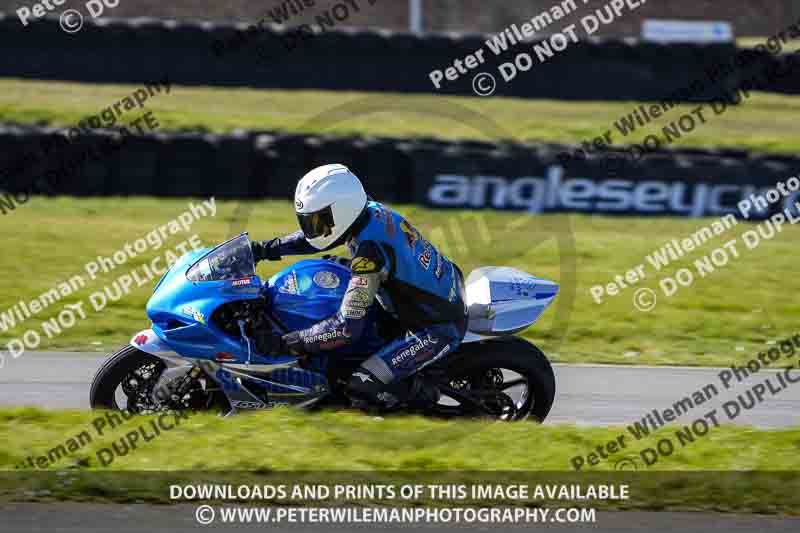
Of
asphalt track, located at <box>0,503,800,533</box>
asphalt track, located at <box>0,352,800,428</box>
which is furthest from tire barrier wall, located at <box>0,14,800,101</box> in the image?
asphalt track, located at <box>0,503,800,533</box>

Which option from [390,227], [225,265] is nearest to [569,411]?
[390,227]

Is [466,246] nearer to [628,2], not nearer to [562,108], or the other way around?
[562,108]

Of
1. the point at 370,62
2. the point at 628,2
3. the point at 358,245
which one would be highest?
the point at 628,2

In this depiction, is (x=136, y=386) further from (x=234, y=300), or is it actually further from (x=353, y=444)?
(x=353, y=444)

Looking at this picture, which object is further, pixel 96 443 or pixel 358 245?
pixel 358 245

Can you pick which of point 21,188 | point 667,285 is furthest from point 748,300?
point 21,188

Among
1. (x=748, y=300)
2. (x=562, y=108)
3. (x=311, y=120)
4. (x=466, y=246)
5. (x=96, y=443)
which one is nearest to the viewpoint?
(x=96, y=443)

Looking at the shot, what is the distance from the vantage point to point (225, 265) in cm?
673

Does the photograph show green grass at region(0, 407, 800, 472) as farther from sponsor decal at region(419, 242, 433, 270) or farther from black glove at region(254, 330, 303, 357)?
sponsor decal at region(419, 242, 433, 270)

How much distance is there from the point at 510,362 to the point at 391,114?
1489cm

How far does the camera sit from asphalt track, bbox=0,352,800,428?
802 centimetres

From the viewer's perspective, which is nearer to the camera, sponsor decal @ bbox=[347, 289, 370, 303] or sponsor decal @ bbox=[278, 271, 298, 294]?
sponsor decal @ bbox=[347, 289, 370, 303]

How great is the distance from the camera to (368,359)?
6.80 metres

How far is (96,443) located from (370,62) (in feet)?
56.9
